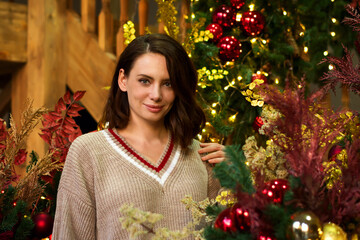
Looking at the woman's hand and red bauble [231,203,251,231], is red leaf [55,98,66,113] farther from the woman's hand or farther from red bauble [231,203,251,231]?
red bauble [231,203,251,231]

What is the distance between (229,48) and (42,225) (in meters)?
1.38

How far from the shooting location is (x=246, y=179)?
0.84m

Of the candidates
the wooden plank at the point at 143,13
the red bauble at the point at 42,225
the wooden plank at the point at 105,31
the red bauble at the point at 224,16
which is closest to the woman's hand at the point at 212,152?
the red bauble at the point at 42,225

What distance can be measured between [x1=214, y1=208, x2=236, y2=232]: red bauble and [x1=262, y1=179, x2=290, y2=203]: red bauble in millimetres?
67

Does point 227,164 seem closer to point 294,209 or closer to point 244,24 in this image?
point 294,209

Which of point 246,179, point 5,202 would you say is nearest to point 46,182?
point 5,202

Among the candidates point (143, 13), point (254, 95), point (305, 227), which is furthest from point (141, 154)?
point (143, 13)

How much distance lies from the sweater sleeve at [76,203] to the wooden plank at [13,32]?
2.11 meters

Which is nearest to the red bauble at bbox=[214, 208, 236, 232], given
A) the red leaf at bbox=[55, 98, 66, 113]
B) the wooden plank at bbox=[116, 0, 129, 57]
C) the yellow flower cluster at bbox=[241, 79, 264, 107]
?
the yellow flower cluster at bbox=[241, 79, 264, 107]

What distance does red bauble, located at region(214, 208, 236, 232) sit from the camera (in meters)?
0.85

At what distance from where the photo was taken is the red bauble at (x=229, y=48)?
104 inches

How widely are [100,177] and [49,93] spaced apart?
78.5 inches

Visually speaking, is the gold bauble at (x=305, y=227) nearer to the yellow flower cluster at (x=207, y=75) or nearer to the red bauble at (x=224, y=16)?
the yellow flower cluster at (x=207, y=75)

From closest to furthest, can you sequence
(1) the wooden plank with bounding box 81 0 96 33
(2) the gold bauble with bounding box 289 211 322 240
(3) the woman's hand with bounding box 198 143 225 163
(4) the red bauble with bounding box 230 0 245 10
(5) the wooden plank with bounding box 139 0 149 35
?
1. (2) the gold bauble with bounding box 289 211 322 240
2. (3) the woman's hand with bounding box 198 143 225 163
3. (4) the red bauble with bounding box 230 0 245 10
4. (5) the wooden plank with bounding box 139 0 149 35
5. (1) the wooden plank with bounding box 81 0 96 33
